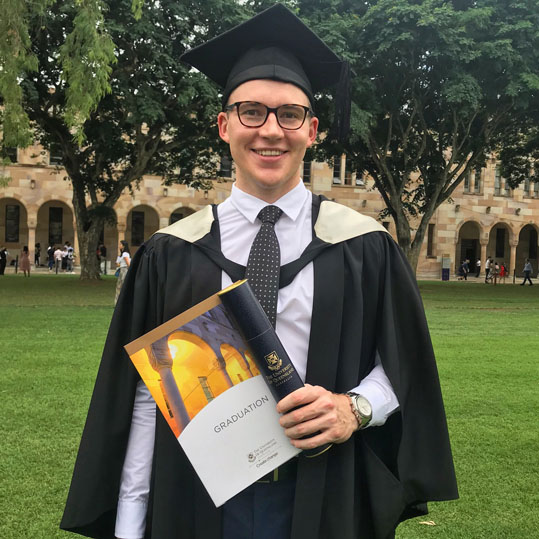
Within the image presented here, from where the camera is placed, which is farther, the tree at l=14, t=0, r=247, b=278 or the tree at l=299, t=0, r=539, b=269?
the tree at l=299, t=0, r=539, b=269

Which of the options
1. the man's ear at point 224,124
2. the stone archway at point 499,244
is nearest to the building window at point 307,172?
the stone archway at point 499,244

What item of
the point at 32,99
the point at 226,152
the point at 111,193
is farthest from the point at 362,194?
the point at 32,99

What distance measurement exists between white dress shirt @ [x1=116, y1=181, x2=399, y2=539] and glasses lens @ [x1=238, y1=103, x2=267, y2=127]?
227 mm

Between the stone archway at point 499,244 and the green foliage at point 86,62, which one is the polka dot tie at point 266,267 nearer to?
the green foliage at point 86,62

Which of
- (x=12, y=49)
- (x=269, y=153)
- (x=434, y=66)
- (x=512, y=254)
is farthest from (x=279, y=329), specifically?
(x=512, y=254)

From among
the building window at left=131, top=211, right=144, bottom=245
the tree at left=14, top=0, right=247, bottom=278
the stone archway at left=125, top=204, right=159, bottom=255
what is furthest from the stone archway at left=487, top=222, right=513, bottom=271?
the tree at left=14, top=0, right=247, bottom=278

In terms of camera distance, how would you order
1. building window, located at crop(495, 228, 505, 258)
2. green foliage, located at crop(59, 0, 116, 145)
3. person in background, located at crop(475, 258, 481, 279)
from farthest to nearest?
building window, located at crop(495, 228, 505, 258) → person in background, located at crop(475, 258, 481, 279) → green foliage, located at crop(59, 0, 116, 145)

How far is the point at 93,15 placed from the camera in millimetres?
11570

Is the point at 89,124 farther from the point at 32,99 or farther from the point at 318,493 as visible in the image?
the point at 318,493

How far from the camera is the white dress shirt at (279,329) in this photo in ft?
6.09

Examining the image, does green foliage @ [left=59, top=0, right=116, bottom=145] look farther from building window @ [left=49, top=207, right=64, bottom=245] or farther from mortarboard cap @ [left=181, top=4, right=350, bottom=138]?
building window @ [left=49, top=207, right=64, bottom=245]

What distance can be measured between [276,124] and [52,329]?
→ 10.7 meters

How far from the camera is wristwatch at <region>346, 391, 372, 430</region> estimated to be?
68.5 inches

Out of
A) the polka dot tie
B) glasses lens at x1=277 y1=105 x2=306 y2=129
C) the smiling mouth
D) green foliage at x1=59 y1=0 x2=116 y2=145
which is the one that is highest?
green foliage at x1=59 y1=0 x2=116 y2=145
